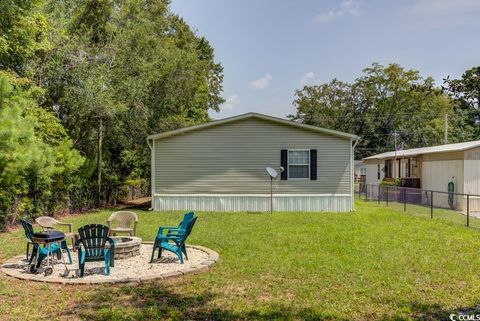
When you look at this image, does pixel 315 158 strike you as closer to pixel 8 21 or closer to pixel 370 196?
pixel 370 196

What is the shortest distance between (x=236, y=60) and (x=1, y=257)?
71.2 ft

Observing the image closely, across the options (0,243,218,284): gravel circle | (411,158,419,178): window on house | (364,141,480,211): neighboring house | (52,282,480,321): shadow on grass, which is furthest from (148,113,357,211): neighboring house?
(52,282,480,321): shadow on grass

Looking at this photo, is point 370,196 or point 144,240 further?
point 370,196

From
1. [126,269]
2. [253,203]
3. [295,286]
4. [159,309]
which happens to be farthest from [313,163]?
[159,309]

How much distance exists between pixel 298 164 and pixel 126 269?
399 inches

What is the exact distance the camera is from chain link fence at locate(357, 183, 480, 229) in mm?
12898

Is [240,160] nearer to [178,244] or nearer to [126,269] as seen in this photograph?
[178,244]

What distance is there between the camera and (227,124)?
616 inches

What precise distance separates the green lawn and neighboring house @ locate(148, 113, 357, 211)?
5.42 metres

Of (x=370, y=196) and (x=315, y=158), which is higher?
(x=315, y=158)

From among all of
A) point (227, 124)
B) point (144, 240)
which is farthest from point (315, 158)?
point (144, 240)

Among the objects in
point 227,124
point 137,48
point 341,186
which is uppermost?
point 137,48

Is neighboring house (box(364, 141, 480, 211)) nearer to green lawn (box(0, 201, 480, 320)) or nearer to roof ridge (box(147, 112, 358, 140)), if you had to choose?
roof ridge (box(147, 112, 358, 140))

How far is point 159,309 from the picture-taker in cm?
490
